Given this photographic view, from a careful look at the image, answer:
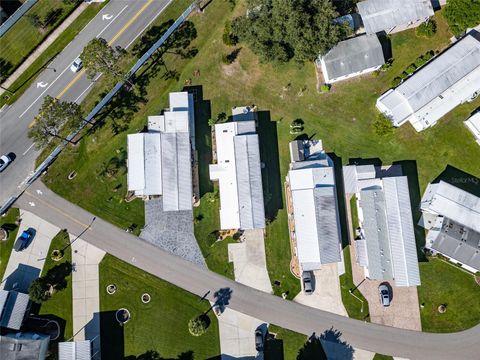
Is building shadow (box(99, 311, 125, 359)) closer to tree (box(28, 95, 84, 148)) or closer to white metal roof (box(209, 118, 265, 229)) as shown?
white metal roof (box(209, 118, 265, 229))

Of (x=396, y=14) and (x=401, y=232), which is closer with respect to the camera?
(x=401, y=232)

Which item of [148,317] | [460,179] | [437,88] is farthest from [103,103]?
[460,179]

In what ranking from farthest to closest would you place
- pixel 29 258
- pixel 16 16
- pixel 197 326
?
1. pixel 16 16
2. pixel 29 258
3. pixel 197 326

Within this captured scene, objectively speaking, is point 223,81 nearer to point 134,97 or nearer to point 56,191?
point 134,97

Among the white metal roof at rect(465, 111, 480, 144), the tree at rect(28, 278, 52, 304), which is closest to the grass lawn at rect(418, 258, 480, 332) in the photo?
the white metal roof at rect(465, 111, 480, 144)

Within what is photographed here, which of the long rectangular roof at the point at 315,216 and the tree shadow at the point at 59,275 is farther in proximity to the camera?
the tree shadow at the point at 59,275

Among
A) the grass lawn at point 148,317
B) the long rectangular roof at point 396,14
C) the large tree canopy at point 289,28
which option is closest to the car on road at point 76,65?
the large tree canopy at point 289,28

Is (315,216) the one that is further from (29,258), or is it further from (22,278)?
(22,278)

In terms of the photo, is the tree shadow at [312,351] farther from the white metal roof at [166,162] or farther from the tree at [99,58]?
the tree at [99,58]
